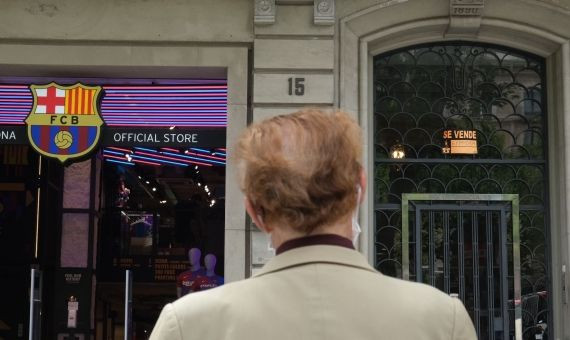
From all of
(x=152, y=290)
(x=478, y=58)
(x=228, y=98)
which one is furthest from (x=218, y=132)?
(x=152, y=290)

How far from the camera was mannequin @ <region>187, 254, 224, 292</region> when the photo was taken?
468 inches

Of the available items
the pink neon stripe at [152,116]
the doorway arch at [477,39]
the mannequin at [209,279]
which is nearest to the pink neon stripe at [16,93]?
the pink neon stripe at [152,116]

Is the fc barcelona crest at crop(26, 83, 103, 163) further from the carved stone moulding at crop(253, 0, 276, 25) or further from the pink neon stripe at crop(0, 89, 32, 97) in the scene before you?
the carved stone moulding at crop(253, 0, 276, 25)

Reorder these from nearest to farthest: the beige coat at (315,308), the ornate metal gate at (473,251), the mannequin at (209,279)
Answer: the beige coat at (315,308), the ornate metal gate at (473,251), the mannequin at (209,279)

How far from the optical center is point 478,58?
1095 centimetres

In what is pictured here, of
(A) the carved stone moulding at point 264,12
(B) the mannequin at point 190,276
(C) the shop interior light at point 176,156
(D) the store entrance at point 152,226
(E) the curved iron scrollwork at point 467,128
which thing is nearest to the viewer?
(A) the carved stone moulding at point 264,12

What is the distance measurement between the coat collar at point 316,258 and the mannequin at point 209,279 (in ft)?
32.8

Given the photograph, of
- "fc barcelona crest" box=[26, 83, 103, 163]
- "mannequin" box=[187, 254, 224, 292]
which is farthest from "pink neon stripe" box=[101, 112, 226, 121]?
"mannequin" box=[187, 254, 224, 292]

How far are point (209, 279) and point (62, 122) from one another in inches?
128

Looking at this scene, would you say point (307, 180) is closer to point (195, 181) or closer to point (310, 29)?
point (310, 29)

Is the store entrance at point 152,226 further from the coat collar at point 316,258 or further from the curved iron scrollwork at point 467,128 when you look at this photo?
the coat collar at point 316,258

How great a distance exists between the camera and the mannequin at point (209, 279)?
11.9 m

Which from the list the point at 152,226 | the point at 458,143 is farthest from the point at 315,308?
the point at 152,226

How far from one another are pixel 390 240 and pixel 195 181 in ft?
17.5
